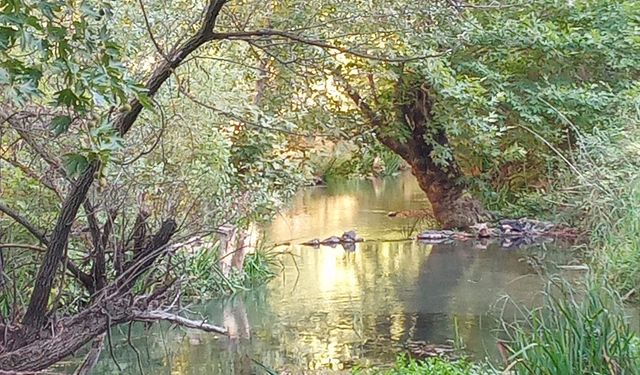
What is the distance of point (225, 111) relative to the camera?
5.53m

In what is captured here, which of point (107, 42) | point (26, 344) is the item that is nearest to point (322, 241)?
point (26, 344)

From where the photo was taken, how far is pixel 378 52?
236 inches

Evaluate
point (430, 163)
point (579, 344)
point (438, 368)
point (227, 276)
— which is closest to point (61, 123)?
point (579, 344)

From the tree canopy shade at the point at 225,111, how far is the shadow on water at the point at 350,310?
85 cm

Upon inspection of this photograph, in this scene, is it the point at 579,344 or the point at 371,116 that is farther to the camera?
the point at 371,116

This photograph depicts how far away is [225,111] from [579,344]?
3.38 meters

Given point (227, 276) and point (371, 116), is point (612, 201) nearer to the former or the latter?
point (227, 276)

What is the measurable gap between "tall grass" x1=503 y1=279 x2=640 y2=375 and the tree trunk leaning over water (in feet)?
21.8

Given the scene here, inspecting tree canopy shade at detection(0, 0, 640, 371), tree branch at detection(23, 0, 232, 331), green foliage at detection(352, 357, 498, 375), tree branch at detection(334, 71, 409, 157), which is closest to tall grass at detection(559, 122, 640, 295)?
tree canopy shade at detection(0, 0, 640, 371)

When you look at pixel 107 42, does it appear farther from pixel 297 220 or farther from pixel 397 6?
pixel 297 220

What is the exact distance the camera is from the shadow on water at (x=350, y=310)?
4.93 m

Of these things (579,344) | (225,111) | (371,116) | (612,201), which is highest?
(371,116)

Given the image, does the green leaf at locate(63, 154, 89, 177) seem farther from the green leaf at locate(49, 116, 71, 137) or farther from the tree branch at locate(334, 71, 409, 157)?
the tree branch at locate(334, 71, 409, 157)

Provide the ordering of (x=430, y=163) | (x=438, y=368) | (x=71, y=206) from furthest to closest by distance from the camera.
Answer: (x=430, y=163) < (x=438, y=368) < (x=71, y=206)
